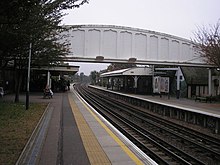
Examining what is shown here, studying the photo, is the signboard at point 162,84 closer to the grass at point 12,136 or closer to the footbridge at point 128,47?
the footbridge at point 128,47

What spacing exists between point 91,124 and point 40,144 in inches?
186

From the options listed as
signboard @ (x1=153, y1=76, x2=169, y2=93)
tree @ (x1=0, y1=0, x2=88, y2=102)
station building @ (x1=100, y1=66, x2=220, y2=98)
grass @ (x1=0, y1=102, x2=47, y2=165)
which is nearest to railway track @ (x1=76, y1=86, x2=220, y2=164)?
grass @ (x1=0, y1=102, x2=47, y2=165)

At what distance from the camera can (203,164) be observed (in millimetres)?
8531

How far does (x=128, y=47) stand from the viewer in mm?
40688

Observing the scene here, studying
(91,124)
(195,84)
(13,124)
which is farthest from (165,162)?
(195,84)

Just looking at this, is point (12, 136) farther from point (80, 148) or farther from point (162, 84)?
point (162, 84)

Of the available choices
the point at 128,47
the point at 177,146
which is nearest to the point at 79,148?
the point at 177,146

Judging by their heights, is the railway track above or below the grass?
below

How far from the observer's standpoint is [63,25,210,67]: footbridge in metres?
39.4

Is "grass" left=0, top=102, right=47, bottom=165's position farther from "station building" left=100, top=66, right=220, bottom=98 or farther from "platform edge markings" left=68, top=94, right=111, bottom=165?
"station building" left=100, top=66, right=220, bottom=98

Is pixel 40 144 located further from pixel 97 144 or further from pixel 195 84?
pixel 195 84

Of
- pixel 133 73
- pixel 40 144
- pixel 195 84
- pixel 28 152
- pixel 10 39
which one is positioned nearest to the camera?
pixel 28 152

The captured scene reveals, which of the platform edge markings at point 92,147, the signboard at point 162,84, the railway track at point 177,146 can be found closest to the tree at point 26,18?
the platform edge markings at point 92,147

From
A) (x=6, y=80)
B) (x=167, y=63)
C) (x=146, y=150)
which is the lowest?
(x=146, y=150)
